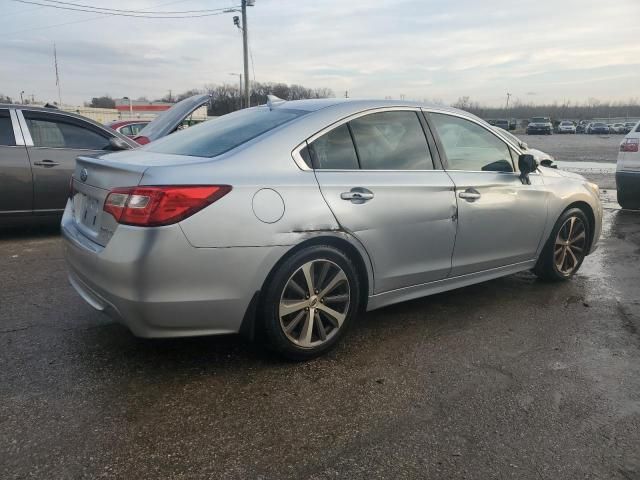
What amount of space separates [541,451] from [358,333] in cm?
158

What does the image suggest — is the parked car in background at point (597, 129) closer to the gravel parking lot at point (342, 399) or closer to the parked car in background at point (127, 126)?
the parked car in background at point (127, 126)

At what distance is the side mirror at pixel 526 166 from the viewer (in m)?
4.38

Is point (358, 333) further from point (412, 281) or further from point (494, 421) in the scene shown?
point (494, 421)

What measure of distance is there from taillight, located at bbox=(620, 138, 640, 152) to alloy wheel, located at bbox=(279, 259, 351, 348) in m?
7.22

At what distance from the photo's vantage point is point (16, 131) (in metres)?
6.29

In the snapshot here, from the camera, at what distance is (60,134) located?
6641 mm

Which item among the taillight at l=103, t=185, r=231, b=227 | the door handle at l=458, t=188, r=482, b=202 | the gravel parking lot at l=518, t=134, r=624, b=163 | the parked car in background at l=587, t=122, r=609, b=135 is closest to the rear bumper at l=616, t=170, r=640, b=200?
the door handle at l=458, t=188, r=482, b=202

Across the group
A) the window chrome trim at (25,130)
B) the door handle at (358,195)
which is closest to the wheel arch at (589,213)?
the door handle at (358,195)

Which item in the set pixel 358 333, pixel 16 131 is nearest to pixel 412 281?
pixel 358 333

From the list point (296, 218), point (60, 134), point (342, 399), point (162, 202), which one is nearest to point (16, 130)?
point (60, 134)

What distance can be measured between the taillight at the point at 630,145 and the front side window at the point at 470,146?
17.4ft

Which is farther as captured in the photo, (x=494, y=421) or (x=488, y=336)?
(x=488, y=336)

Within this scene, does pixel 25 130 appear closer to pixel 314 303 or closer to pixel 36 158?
pixel 36 158

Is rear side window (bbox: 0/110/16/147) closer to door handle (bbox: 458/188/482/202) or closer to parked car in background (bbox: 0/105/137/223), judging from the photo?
parked car in background (bbox: 0/105/137/223)
